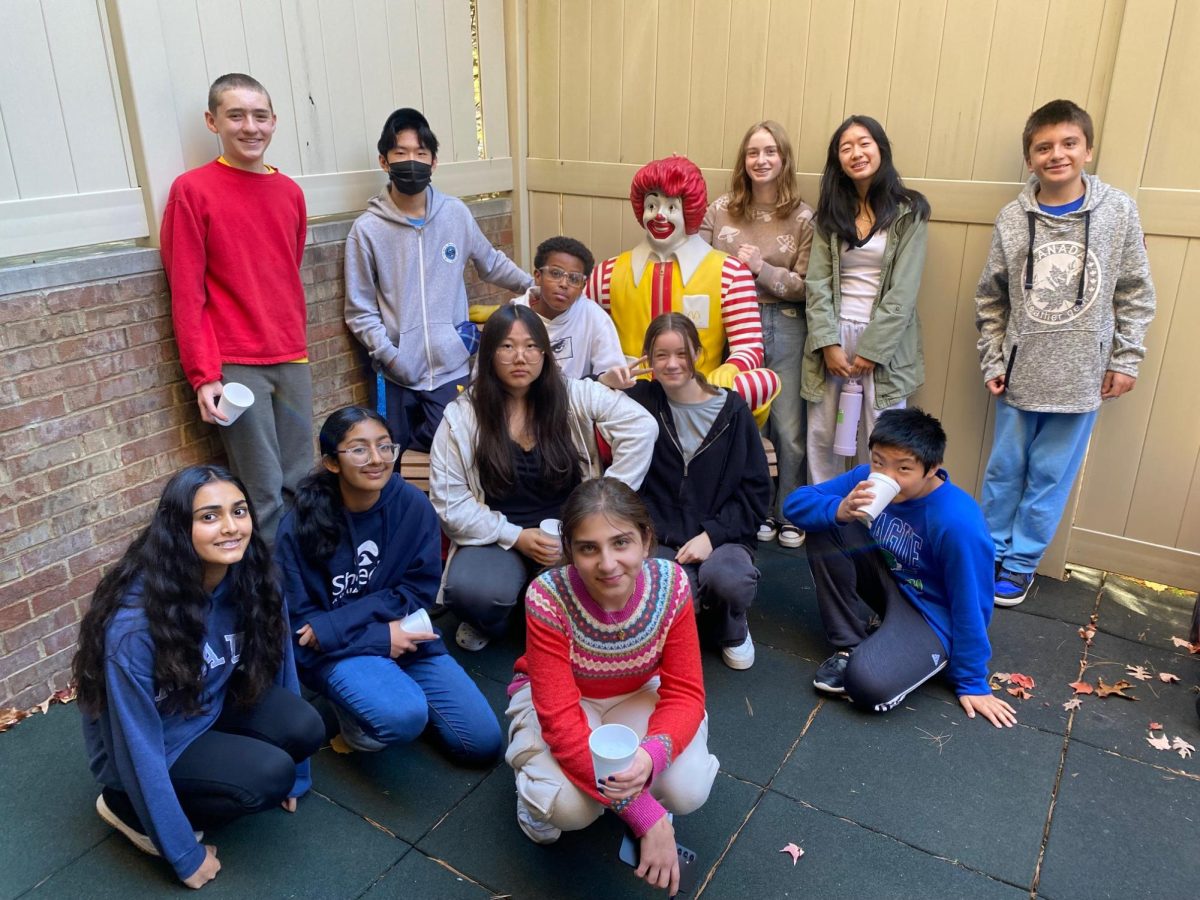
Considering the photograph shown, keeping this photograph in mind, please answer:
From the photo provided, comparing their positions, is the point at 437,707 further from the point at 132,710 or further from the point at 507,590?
the point at 132,710

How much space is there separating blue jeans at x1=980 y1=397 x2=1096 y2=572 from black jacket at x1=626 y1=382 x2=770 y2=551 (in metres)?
1.15

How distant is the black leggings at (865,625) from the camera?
2.96 m

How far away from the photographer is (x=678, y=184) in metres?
3.71

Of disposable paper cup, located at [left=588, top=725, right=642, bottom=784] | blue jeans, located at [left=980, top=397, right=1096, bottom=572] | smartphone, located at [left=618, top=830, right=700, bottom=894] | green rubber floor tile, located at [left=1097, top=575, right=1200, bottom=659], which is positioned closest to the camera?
disposable paper cup, located at [left=588, top=725, right=642, bottom=784]

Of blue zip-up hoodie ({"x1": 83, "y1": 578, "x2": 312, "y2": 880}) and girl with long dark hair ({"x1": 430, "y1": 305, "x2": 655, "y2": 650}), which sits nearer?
blue zip-up hoodie ({"x1": 83, "y1": 578, "x2": 312, "y2": 880})

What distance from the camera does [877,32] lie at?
380cm

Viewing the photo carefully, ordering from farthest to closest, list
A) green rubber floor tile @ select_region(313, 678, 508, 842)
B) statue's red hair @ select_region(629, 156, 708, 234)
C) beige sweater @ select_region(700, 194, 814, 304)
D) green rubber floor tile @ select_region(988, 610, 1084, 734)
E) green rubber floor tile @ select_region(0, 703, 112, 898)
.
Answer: beige sweater @ select_region(700, 194, 814, 304)
statue's red hair @ select_region(629, 156, 708, 234)
green rubber floor tile @ select_region(988, 610, 1084, 734)
green rubber floor tile @ select_region(313, 678, 508, 842)
green rubber floor tile @ select_region(0, 703, 112, 898)

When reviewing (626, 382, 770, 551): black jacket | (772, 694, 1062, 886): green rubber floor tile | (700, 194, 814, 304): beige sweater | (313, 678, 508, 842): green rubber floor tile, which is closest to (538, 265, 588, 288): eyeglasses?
(626, 382, 770, 551): black jacket

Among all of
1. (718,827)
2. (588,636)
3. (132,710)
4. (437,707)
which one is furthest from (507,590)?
(132,710)

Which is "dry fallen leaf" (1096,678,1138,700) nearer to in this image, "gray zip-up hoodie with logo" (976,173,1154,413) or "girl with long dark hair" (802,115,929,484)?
"gray zip-up hoodie with logo" (976,173,1154,413)

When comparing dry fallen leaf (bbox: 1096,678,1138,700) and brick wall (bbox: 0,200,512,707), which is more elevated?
brick wall (bbox: 0,200,512,707)

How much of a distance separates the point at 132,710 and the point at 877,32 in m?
3.75

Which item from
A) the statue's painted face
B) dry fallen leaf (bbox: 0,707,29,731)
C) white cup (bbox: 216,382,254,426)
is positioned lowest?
dry fallen leaf (bbox: 0,707,29,731)

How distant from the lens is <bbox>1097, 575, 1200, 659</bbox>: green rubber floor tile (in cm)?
347
